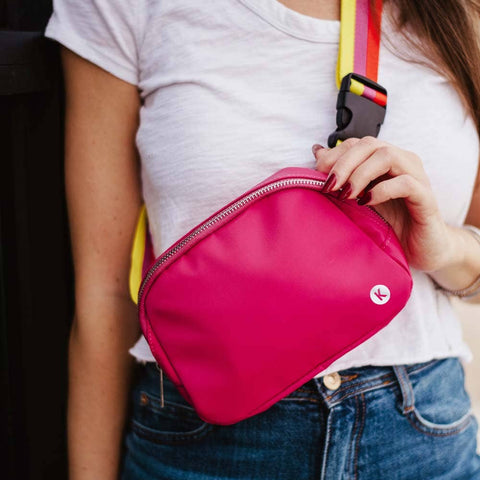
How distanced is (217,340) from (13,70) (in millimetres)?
529

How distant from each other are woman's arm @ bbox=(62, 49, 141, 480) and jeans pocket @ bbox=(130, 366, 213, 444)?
7 cm

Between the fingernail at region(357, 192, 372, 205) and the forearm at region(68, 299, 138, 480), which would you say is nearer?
the fingernail at region(357, 192, 372, 205)

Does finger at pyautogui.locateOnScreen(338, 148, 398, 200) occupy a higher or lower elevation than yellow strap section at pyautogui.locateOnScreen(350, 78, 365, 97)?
lower

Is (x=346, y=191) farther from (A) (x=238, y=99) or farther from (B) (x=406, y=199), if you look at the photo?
(A) (x=238, y=99)

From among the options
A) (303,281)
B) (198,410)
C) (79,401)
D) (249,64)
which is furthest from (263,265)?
(79,401)

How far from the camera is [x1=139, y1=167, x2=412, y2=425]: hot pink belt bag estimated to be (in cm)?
76

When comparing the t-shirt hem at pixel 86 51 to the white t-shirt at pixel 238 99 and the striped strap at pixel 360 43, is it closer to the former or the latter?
the white t-shirt at pixel 238 99

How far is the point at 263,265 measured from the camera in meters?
0.76

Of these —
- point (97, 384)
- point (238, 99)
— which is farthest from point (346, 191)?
point (97, 384)

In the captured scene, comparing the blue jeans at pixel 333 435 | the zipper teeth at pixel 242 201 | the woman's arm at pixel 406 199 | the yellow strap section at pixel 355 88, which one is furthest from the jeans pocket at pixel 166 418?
the yellow strap section at pixel 355 88

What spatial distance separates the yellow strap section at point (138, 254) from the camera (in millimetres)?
990

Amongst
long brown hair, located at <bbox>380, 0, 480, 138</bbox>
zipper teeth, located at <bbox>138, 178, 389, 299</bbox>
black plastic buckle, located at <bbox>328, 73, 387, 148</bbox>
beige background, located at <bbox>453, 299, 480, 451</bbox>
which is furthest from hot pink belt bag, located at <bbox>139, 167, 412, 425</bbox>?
beige background, located at <bbox>453, 299, 480, 451</bbox>

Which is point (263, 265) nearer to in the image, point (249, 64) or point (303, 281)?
point (303, 281)

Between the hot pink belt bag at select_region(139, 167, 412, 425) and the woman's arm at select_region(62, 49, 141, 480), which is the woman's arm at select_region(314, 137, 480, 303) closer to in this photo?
the hot pink belt bag at select_region(139, 167, 412, 425)
